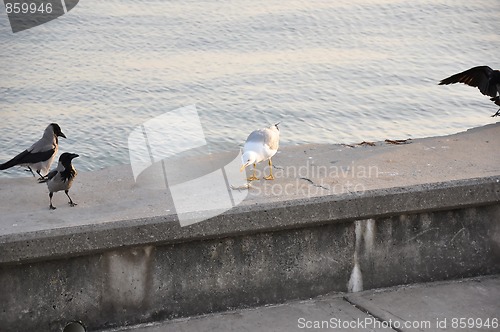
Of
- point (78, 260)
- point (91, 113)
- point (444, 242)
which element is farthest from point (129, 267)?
point (91, 113)

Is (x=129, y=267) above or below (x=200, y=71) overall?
above

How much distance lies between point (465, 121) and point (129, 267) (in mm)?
8234

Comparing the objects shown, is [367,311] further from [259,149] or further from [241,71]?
[241,71]

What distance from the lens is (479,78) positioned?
7.65m

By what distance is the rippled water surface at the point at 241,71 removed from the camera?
11.1 m

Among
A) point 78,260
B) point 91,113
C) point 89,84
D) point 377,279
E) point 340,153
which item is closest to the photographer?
point 78,260

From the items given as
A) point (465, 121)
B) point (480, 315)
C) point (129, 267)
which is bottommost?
point (465, 121)

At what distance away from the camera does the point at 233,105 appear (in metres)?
11.7

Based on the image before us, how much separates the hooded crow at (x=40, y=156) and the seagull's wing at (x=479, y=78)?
3377mm

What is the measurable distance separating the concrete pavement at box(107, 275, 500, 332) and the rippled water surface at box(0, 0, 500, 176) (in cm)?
539

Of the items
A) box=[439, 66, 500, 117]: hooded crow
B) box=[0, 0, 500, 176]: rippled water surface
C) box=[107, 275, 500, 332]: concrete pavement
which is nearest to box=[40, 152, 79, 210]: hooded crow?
box=[107, 275, 500, 332]: concrete pavement

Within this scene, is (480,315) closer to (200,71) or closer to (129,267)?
(129,267)

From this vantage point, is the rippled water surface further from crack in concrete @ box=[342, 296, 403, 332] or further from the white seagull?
crack in concrete @ box=[342, 296, 403, 332]

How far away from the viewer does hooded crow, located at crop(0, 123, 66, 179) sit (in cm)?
600
